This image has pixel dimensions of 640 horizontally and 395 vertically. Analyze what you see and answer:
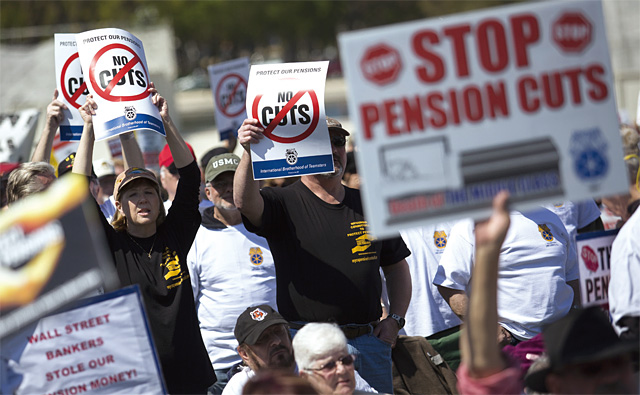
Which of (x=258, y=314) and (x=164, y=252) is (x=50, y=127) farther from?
(x=258, y=314)

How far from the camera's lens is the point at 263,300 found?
19.2 ft

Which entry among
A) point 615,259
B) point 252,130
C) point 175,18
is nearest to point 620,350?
point 615,259

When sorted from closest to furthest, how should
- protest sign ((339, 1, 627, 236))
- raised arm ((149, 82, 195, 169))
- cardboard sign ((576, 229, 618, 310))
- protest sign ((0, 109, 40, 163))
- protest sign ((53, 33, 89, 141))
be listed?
protest sign ((339, 1, 627, 236)), cardboard sign ((576, 229, 618, 310)), raised arm ((149, 82, 195, 169)), protest sign ((53, 33, 89, 141)), protest sign ((0, 109, 40, 163))

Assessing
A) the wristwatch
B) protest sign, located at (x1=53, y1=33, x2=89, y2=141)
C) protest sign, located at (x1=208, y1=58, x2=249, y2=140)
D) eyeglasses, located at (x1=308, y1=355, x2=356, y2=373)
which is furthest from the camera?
protest sign, located at (x1=208, y1=58, x2=249, y2=140)

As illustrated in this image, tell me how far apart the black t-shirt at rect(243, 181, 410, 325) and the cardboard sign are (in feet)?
3.68

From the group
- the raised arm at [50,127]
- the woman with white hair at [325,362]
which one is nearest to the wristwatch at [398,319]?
the woman with white hair at [325,362]

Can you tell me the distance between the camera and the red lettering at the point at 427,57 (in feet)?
10.2

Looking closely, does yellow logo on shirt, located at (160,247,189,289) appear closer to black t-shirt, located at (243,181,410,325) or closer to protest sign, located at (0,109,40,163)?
black t-shirt, located at (243,181,410,325)

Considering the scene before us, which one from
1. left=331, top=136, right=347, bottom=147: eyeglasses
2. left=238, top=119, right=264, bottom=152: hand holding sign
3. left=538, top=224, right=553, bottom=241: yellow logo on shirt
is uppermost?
left=238, top=119, right=264, bottom=152: hand holding sign

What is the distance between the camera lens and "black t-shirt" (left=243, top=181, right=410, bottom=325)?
15.6 ft

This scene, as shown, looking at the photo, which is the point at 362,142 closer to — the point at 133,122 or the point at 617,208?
the point at 133,122

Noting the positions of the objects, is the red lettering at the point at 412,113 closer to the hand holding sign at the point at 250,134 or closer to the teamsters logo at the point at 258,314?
the hand holding sign at the point at 250,134

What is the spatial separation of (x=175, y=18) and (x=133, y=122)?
55878 millimetres

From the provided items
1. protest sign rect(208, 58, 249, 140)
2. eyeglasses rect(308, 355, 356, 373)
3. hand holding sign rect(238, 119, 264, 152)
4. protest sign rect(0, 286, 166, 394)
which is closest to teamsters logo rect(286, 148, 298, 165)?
hand holding sign rect(238, 119, 264, 152)
